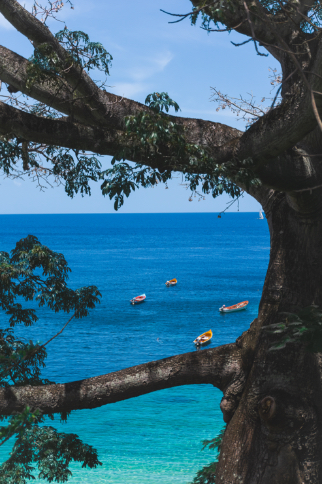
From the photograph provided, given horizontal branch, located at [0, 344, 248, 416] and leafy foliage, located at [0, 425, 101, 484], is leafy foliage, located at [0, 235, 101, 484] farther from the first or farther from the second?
horizontal branch, located at [0, 344, 248, 416]

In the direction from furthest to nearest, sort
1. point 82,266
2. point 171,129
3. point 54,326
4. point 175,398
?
point 82,266 < point 54,326 < point 175,398 < point 171,129

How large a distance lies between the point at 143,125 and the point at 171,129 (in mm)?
417

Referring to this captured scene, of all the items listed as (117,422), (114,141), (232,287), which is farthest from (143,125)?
(232,287)

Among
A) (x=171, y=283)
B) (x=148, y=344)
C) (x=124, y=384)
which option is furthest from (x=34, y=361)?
(x=171, y=283)

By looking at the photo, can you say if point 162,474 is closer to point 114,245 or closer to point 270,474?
point 270,474

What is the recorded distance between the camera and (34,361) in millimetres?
7801

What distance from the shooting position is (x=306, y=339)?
10.7 ft

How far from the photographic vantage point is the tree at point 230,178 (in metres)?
4.55

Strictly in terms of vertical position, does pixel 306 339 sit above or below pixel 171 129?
below

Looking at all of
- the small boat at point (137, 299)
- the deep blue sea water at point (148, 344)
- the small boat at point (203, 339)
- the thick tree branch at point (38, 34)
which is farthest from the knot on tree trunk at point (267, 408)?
the small boat at point (137, 299)

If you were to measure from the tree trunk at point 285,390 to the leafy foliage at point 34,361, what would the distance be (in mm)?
2043

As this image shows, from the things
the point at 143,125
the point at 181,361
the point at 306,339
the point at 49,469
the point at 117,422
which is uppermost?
the point at 143,125

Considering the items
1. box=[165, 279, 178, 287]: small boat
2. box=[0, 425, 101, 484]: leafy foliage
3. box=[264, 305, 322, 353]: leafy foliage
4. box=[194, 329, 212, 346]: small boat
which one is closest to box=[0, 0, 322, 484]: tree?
box=[0, 425, 101, 484]: leafy foliage

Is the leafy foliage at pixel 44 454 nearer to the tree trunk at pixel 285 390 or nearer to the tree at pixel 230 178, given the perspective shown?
the tree at pixel 230 178
